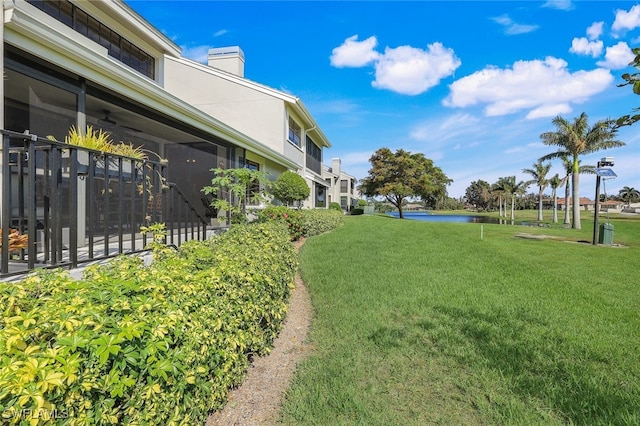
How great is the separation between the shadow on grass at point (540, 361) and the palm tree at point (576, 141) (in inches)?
1000

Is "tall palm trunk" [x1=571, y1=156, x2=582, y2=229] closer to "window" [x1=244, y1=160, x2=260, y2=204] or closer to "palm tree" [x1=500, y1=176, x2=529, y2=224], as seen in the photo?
"palm tree" [x1=500, y1=176, x2=529, y2=224]

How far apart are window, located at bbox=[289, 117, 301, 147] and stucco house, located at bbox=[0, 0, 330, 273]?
977 millimetres

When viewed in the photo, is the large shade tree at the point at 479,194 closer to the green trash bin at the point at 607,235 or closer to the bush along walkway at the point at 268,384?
the green trash bin at the point at 607,235

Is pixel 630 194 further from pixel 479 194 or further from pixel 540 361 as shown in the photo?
pixel 540 361

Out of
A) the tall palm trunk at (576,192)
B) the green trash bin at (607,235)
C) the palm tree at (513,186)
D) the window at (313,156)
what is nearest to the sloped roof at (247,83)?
the window at (313,156)

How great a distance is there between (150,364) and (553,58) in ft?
43.0

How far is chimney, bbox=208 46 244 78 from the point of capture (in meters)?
17.1

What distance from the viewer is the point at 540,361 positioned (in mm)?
3227

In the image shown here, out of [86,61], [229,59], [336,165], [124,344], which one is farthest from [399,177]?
[124,344]

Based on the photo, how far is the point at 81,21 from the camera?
26.9 feet

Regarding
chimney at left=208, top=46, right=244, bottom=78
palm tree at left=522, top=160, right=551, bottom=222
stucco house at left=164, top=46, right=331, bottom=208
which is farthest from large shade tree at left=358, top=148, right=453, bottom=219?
chimney at left=208, top=46, right=244, bottom=78

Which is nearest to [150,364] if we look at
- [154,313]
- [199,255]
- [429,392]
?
[154,313]

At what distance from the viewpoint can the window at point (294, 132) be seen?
1784cm

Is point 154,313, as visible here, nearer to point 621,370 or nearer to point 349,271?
point 621,370
